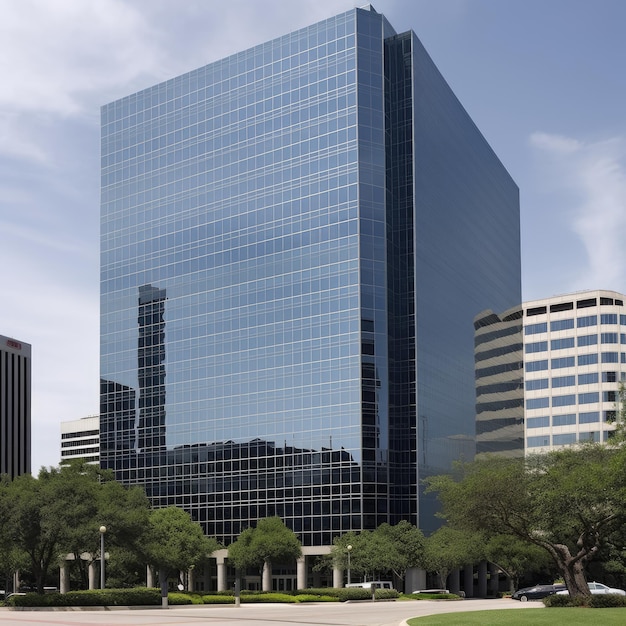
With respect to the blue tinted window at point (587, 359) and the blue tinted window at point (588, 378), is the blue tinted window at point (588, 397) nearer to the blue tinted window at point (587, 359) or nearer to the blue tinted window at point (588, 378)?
the blue tinted window at point (588, 378)

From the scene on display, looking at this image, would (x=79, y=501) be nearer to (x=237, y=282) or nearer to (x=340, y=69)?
(x=237, y=282)

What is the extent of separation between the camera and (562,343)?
176000 millimetres

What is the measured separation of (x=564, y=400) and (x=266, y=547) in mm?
79380

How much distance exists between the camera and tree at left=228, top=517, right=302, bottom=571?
113812 mm

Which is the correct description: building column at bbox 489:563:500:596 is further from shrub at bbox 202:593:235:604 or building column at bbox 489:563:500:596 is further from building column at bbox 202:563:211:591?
shrub at bbox 202:593:235:604

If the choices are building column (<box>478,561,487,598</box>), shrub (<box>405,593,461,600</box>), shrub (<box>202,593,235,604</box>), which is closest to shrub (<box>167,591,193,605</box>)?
shrub (<box>202,593,235,604</box>)

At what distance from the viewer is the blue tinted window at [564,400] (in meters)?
173

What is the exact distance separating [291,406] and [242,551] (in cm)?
2052

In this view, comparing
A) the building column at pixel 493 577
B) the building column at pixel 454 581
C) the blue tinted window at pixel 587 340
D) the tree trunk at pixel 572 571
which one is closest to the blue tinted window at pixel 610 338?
the blue tinted window at pixel 587 340

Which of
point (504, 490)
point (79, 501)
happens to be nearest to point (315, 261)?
point (79, 501)

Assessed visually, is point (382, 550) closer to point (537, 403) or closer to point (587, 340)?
point (537, 403)

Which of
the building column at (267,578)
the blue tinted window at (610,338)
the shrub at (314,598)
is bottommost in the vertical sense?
the building column at (267,578)

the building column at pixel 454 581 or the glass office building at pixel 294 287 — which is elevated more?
the glass office building at pixel 294 287

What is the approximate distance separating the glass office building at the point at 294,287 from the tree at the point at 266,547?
613cm
